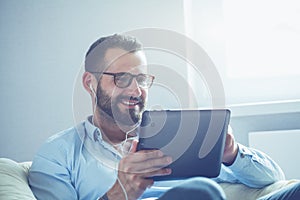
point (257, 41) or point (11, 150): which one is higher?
point (257, 41)

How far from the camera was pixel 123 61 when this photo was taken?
4.78 feet

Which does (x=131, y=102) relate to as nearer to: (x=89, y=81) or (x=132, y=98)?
(x=132, y=98)

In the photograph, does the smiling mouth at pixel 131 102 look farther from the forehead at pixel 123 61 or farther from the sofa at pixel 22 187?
the sofa at pixel 22 187

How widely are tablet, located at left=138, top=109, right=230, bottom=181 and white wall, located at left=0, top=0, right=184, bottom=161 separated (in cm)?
96

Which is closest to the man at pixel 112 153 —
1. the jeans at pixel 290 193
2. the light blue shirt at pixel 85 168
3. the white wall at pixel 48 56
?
the light blue shirt at pixel 85 168

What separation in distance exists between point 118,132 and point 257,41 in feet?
3.35

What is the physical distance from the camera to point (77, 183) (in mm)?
1306

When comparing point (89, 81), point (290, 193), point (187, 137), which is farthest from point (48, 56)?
point (290, 193)

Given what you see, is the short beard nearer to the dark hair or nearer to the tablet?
the dark hair

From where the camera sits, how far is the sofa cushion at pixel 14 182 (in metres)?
1.11

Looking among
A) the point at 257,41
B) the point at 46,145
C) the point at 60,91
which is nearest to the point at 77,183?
the point at 46,145

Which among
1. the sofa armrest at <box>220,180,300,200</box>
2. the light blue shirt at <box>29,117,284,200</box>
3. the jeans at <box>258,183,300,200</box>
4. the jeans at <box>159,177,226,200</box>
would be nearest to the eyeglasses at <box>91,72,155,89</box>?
the light blue shirt at <box>29,117,284,200</box>

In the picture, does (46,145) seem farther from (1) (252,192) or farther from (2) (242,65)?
(2) (242,65)

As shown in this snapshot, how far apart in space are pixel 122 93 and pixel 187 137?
35 cm
